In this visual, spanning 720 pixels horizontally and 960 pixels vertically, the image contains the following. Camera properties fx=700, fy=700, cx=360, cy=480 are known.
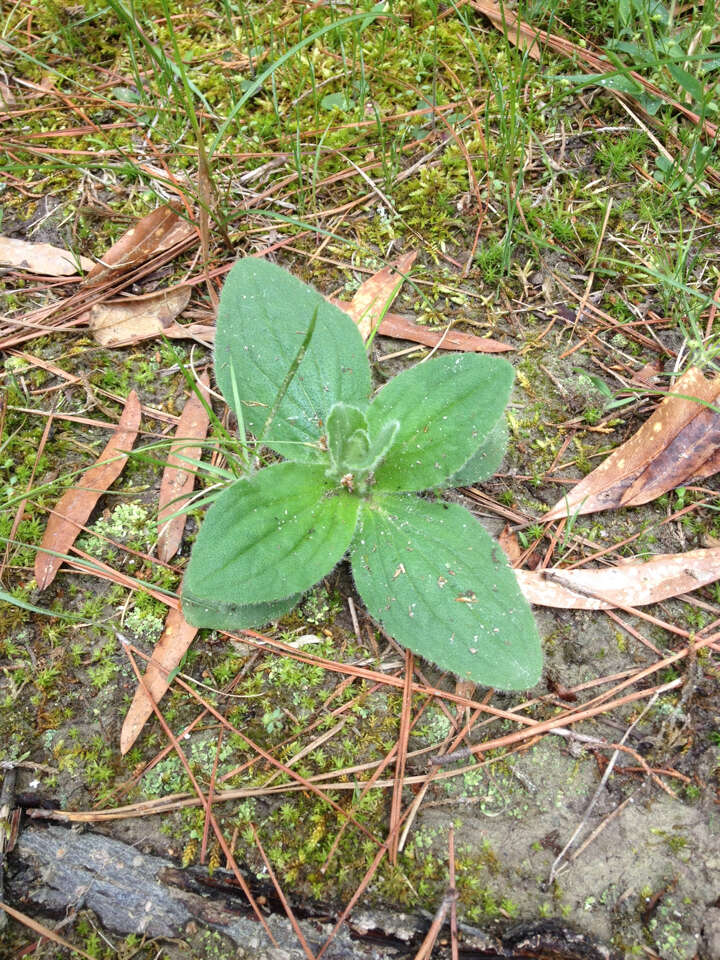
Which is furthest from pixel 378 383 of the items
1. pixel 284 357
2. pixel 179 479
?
pixel 179 479

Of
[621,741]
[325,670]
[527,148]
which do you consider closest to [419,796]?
[325,670]

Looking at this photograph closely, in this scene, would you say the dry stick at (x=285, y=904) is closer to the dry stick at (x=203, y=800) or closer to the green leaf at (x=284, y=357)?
the dry stick at (x=203, y=800)

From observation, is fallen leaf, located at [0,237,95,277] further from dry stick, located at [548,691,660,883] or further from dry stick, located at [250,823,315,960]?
dry stick, located at [548,691,660,883]

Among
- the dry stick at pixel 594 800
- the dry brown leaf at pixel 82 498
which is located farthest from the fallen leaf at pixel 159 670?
the dry stick at pixel 594 800

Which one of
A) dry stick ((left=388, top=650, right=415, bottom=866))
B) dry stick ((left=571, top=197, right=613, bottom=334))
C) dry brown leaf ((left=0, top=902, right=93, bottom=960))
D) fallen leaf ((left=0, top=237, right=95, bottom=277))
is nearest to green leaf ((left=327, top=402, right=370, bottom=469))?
dry stick ((left=388, top=650, right=415, bottom=866))

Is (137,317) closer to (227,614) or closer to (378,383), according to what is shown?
(378,383)

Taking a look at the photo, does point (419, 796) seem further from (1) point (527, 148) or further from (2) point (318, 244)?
(1) point (527, 148)
